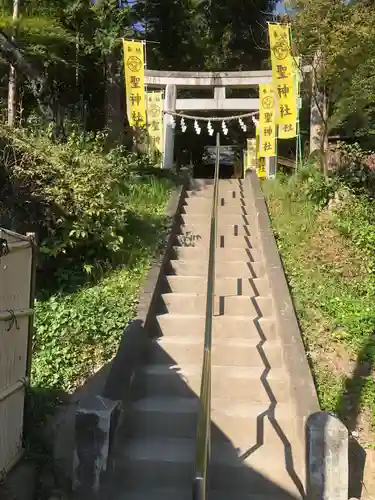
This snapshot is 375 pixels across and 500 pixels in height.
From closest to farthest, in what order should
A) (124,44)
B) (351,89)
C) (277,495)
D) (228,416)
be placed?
(277,495) → (228,416) → (351,89) → (124,44)

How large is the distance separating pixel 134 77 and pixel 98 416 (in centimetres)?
935

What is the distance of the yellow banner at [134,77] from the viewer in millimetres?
11141

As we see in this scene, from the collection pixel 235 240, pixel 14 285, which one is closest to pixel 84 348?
pixel 14 285

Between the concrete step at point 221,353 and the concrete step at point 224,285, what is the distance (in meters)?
0.98

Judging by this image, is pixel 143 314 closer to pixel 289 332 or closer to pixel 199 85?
pixel 289 332

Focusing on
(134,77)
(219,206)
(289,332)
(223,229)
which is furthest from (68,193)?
(134,77)

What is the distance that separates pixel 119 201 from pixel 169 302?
1.62m

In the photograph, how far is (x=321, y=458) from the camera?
338 cm

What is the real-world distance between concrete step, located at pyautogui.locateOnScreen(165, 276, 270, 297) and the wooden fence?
8.09 ft

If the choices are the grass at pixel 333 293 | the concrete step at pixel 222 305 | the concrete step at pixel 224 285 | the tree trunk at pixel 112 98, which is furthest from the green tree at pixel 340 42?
the tree trunk at pixel 112 98

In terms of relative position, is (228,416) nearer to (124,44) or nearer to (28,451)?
(28,451)

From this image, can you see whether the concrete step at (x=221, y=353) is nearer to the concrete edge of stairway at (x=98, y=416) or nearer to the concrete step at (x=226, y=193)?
the concrete edge of stairway at (x=98, y=416)

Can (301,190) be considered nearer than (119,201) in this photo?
No

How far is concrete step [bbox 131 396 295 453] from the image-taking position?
4.05m
